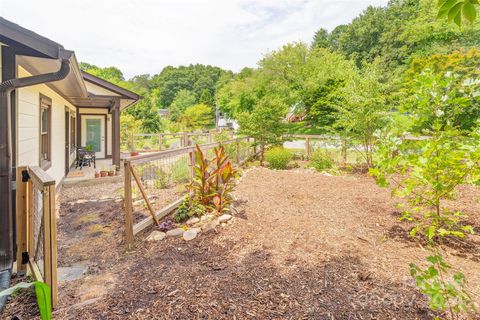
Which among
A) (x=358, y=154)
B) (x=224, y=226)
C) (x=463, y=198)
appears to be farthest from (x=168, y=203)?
(x=358, y=154)

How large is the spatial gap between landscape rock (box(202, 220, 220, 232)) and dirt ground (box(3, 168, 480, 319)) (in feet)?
0.41

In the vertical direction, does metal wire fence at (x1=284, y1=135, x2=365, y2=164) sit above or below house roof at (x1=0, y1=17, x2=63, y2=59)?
below

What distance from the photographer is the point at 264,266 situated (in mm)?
2809

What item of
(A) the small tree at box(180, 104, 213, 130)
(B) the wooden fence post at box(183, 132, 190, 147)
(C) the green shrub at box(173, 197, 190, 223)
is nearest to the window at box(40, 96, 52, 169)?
(C) the green shrub at box(173, 197, 190, 223)

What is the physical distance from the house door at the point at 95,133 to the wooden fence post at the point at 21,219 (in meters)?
9.94

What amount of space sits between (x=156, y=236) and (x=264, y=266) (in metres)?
1.69

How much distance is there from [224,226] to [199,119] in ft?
124

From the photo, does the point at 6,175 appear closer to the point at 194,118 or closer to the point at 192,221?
the point at 192,221

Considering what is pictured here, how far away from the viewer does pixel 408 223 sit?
3930 mm

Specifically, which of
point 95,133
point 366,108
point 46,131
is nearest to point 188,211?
point 46,131

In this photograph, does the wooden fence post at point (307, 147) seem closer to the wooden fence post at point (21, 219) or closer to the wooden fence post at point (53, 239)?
the wooden fence post at point (21, 219)

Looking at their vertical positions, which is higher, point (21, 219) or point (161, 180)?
point (161, 180)

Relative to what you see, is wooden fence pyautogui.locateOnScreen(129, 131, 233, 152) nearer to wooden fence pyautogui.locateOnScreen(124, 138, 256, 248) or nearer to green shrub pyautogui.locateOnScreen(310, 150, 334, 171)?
green shrub pyautogui.locateOnScreen(310, 150, 334, 171)

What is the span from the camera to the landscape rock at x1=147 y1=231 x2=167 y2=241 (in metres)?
3.69
